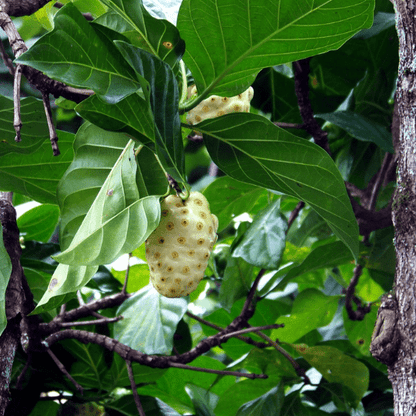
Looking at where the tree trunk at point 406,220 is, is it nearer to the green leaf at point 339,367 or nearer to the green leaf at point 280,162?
the green leaf at point 280,162

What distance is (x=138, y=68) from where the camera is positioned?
34cm

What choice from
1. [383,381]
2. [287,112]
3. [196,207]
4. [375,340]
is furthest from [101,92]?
[383,381]

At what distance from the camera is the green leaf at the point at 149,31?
399mm

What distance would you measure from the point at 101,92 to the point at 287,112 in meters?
0.51

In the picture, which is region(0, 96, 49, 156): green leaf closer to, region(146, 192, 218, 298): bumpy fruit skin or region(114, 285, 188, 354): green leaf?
region(146, 192, 218, 298): bumpy fruit skin

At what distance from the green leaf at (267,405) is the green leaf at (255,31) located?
48 cm

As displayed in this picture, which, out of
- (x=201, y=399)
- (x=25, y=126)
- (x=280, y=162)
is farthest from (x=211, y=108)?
(x=201, y=399)

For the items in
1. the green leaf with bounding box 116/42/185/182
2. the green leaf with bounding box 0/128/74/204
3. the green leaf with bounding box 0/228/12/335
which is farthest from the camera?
the green leaf with bounding box 0/128/74/204

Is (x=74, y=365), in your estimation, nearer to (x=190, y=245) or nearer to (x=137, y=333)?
(x=137, y=333)

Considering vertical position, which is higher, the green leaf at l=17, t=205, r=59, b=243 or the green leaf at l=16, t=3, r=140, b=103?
the green leaf at l=16, t=3, r=140, b=103

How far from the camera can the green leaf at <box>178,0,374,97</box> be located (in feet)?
1.26

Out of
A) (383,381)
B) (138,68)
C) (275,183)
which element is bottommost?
(383,381)

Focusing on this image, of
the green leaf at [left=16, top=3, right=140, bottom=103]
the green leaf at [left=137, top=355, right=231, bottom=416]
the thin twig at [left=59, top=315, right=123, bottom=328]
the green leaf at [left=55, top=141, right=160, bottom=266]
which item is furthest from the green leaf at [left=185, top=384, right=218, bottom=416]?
the green leaf at [left=16, top=3, right=140, bottom=103]

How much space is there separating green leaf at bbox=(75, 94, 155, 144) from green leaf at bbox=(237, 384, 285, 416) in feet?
1.46
